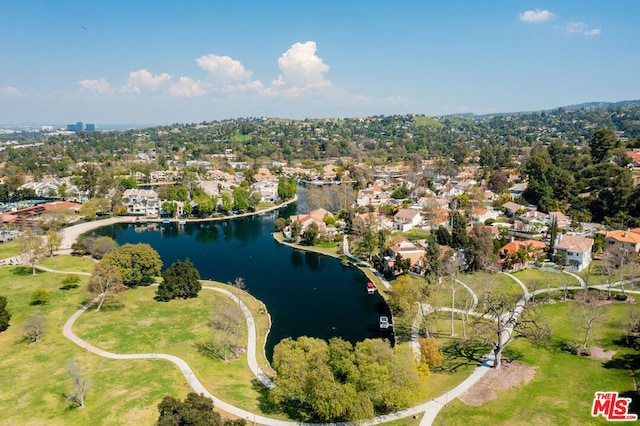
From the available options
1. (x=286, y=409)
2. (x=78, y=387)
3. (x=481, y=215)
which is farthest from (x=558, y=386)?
(x=481, y=215)

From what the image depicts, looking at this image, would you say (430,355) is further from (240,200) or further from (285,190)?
(285,190)

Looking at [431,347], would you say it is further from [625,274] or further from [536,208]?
[536,208]

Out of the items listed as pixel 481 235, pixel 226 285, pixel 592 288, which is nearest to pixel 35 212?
pixel 226 285

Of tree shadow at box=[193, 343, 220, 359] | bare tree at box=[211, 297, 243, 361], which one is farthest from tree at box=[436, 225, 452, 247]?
tree shadow at box=[193, 343, 220, 359]

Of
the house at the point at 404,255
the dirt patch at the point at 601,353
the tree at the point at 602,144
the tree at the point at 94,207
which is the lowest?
the dirt patch at the point at 601,353

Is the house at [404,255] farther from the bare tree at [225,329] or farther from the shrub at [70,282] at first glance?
the shrub at [70,282]

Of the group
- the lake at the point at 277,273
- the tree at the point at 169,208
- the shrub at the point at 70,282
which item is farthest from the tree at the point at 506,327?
the tree at the point at 169,208
